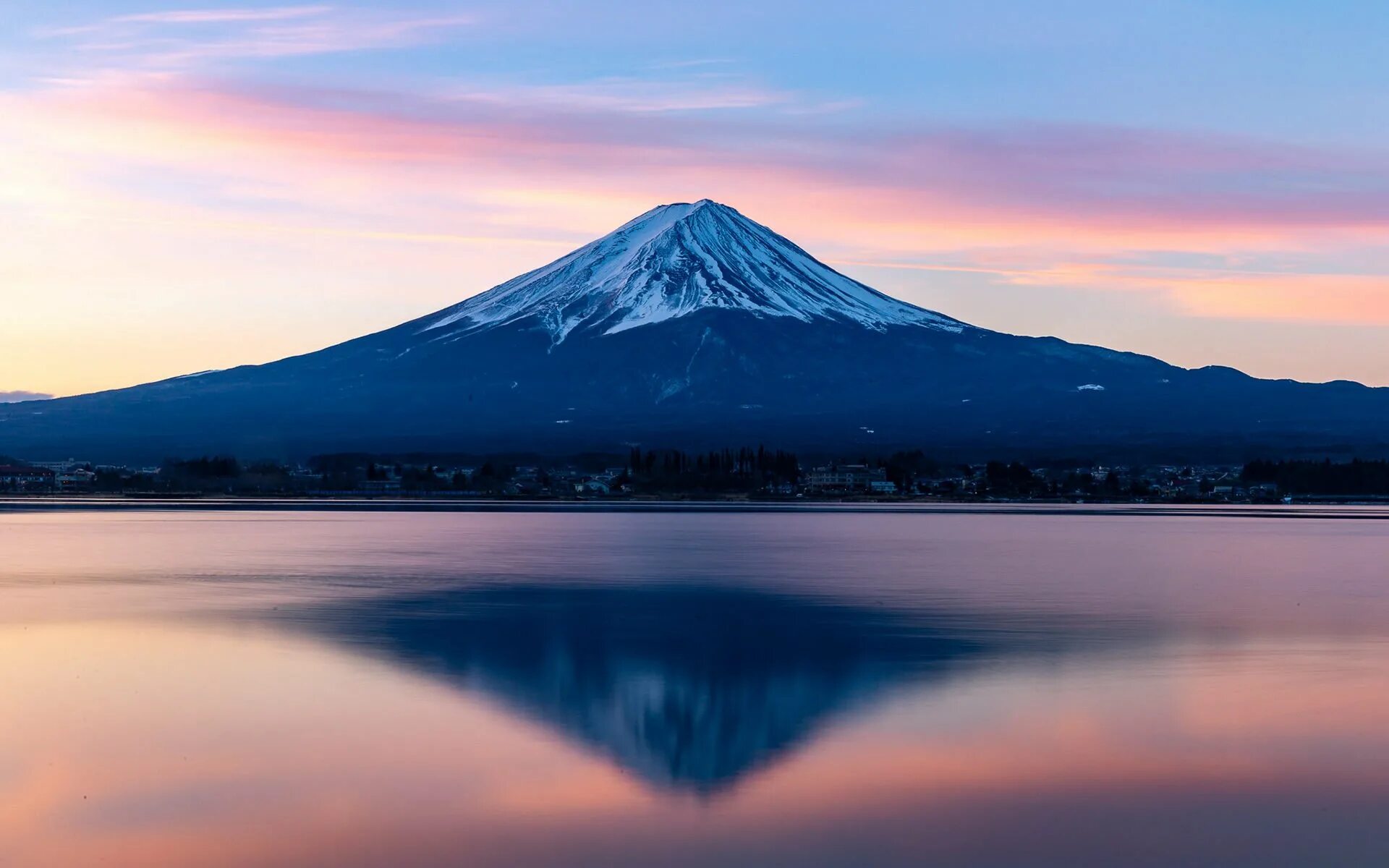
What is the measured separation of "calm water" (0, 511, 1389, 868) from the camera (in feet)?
38.4

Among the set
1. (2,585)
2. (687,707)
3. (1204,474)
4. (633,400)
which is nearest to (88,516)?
(2,585)

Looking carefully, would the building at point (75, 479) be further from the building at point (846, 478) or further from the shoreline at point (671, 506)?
the building at point (846, 478)

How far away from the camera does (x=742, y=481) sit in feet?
363

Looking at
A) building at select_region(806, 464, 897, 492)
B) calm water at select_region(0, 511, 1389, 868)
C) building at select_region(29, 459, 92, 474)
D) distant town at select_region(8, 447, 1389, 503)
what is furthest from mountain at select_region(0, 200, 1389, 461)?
calm water at select_region(0, 511, 1389, 868)

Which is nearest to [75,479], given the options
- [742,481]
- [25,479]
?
[25,479]

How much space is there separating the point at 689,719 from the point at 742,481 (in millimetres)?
94241

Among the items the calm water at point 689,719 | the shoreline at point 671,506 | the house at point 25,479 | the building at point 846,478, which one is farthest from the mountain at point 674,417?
the calm water at point 689,719

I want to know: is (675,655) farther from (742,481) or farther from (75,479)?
(75,479)

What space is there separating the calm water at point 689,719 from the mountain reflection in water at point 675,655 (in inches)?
3.1

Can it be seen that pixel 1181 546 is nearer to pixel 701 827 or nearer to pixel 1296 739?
pixel 1296 739

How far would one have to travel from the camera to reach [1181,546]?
46312mm

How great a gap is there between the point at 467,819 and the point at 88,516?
192ft

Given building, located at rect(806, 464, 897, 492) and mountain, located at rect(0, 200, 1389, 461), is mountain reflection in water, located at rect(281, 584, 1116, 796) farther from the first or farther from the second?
mountain, located at rect(0, 200, 1389, 461)

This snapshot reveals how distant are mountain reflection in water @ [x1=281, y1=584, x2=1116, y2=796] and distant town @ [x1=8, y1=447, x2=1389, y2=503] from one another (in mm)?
74449
